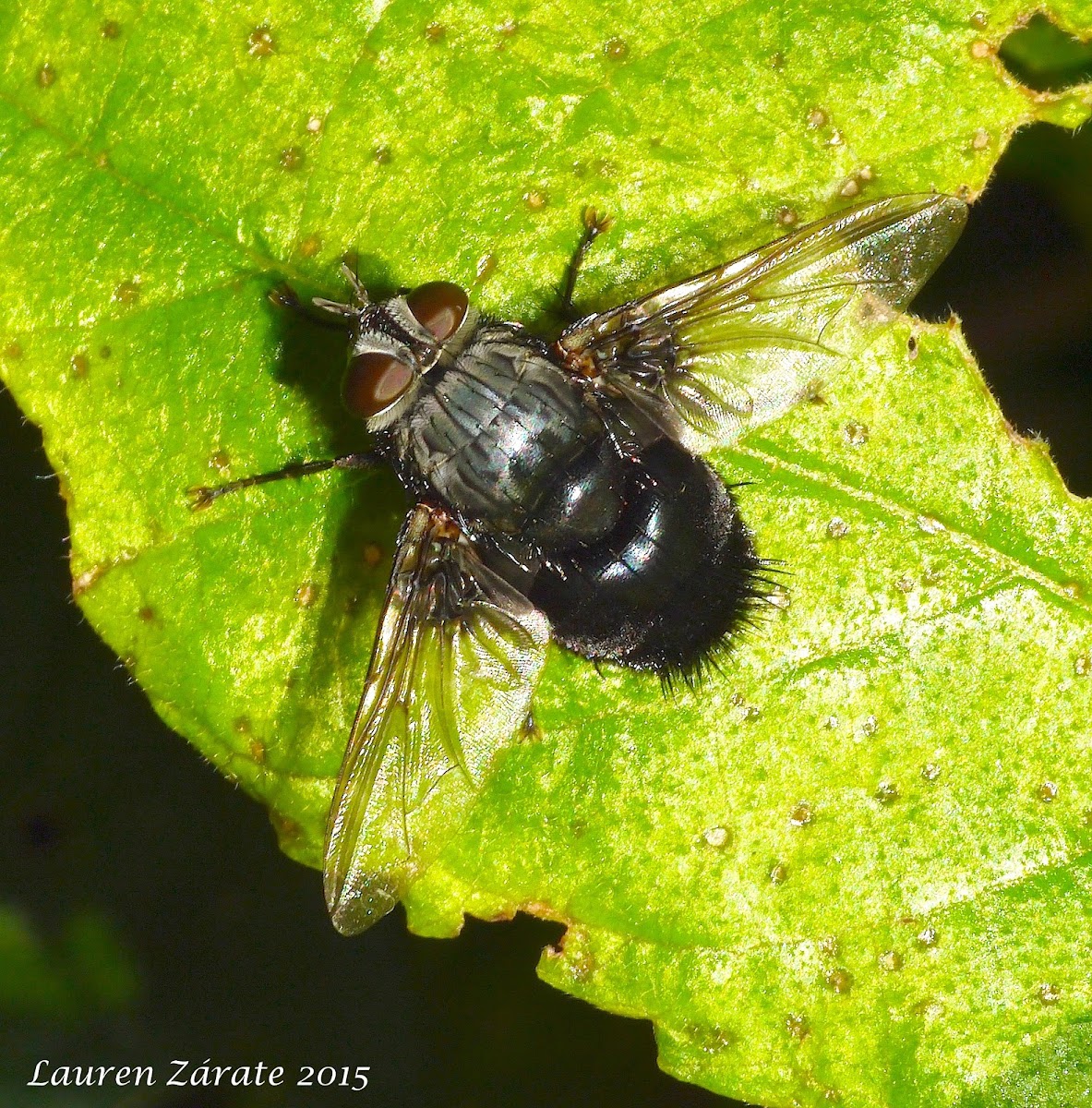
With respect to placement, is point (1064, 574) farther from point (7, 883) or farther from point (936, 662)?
point (7, 883)

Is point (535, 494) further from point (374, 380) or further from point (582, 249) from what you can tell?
point (582, 249)

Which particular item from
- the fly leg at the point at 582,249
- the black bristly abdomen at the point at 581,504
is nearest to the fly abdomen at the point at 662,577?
the black bristly abdomen at the point at 581,504

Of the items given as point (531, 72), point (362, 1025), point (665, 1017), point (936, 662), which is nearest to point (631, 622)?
point (936, 662)

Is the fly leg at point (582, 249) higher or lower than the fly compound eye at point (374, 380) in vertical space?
lower

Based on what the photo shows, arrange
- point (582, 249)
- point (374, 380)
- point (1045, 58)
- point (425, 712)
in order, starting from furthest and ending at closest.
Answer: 1. point (1045, 58)
2. point (582, 249)
3. point (425, 712)
4. point (374, 380)

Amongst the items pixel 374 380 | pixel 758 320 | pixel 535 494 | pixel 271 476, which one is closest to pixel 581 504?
pixel 535 494

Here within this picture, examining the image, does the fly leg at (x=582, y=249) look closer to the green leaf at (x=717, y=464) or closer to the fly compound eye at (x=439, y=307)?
the green leaf at (x=717, y=464)

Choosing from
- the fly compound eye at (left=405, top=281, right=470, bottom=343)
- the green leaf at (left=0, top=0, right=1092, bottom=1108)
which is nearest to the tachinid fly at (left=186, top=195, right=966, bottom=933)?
the fly compound eye at (left=405, top=281, right=470, bottom=343)
